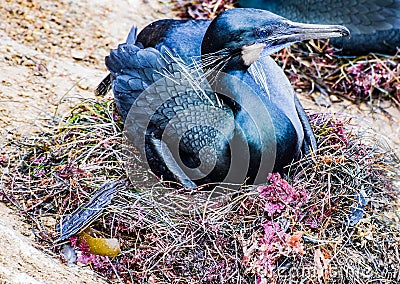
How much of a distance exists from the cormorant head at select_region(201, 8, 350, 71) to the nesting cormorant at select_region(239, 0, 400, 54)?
1.35 metres

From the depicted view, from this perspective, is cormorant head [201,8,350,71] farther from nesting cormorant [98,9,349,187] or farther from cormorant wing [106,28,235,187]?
cormorant wing [106,28,235,187]

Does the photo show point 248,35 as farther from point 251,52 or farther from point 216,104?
point 216,104

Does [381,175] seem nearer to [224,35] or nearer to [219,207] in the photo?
[219,207]

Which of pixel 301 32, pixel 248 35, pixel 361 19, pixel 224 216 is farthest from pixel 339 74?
pixel 224 216

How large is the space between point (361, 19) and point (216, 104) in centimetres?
165

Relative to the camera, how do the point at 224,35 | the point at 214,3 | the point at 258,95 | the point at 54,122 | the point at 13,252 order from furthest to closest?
the point at 214,3 < the point at 54,122 < the point at 258,95 < the point at 224,35 < the point at 13,252

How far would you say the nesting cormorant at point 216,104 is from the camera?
2652mm

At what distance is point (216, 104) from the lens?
2785 millimetres

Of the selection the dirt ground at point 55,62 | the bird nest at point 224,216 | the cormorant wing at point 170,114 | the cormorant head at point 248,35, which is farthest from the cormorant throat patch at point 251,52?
the dirt ground at point 55,62

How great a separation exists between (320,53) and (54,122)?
1762 mm

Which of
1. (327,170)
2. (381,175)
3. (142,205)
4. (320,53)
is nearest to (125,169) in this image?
(142,205)

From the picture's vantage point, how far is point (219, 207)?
273 centimetres

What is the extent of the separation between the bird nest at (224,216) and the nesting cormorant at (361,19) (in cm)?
118

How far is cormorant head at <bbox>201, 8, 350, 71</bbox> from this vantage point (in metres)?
2.60
